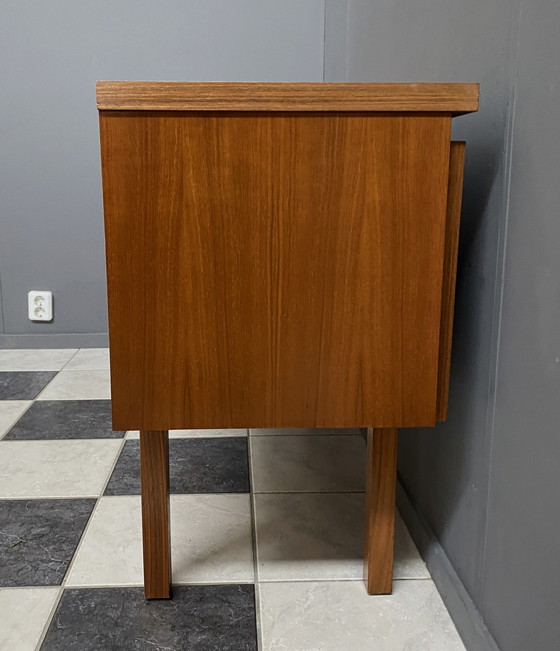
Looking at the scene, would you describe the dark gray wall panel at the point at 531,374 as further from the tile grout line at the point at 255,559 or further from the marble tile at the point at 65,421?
the marble tile at the point at 65,421

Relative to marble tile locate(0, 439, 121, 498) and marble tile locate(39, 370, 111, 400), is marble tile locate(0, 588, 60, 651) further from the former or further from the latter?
marble tile locate(39, 370, 111, 400)

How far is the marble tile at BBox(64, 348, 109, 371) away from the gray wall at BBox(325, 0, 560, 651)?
152 centimetres

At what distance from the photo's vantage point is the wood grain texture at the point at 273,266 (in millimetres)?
839

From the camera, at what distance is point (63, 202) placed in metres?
2.60

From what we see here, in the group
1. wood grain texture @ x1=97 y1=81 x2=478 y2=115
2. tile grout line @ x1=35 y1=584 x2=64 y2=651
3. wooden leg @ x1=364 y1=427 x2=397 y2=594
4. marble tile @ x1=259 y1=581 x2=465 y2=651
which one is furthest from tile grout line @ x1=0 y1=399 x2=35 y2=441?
wood grain texture @ x1=97 y1=81 x2=478 y2=115

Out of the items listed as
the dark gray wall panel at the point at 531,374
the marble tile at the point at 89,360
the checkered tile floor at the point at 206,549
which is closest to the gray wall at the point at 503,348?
the dark gray wall panel at the point at 531,374

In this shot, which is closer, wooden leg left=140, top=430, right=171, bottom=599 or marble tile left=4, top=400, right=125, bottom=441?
wooden leg left=140, top=430, right=171, bottom=599

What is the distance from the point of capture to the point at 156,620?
1.02 m

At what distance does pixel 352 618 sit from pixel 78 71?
2228mm

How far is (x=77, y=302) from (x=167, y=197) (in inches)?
76.2

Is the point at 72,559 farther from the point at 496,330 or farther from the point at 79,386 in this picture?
the point at 79,386

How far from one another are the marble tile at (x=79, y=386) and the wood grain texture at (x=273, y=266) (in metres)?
1.26

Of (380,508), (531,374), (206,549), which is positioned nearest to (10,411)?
(206,549)

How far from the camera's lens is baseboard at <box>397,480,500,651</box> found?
0.93 metres
